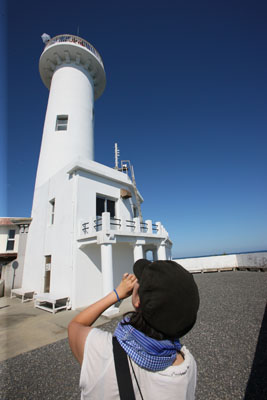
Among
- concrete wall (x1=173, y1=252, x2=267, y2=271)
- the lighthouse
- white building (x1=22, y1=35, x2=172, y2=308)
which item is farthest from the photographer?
concrete wall (x1=173, y1=252, x2=267, y2=271)

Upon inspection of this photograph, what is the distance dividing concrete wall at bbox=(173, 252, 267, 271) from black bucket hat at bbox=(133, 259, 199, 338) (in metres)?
20.8

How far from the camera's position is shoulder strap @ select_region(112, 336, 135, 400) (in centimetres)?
88

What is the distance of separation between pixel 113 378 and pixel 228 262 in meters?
22.4

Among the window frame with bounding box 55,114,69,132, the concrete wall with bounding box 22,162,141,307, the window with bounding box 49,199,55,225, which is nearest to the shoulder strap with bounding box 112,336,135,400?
the concrete wall with bounding box 22,162,141,307

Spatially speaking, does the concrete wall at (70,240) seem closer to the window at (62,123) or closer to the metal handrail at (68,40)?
the window at (62,123)

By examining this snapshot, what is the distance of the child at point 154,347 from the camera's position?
0.93 meters

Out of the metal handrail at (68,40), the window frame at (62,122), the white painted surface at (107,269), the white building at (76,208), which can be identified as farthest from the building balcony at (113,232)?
the metal handrail at (68,40)

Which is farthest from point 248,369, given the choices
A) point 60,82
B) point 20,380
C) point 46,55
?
point 46,55

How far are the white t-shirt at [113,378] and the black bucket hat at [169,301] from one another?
7.9 inches

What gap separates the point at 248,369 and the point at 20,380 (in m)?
4.46

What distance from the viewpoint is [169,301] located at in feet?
3.10

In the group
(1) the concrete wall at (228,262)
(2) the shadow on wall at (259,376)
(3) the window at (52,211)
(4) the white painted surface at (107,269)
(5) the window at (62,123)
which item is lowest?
(2) the shadow on wall at (259,376)

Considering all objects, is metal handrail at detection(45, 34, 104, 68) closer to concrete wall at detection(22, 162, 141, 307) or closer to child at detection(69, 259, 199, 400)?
concrete wall at detection(22, 162, 141, 307)

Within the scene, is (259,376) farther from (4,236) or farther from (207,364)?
(4,236)
